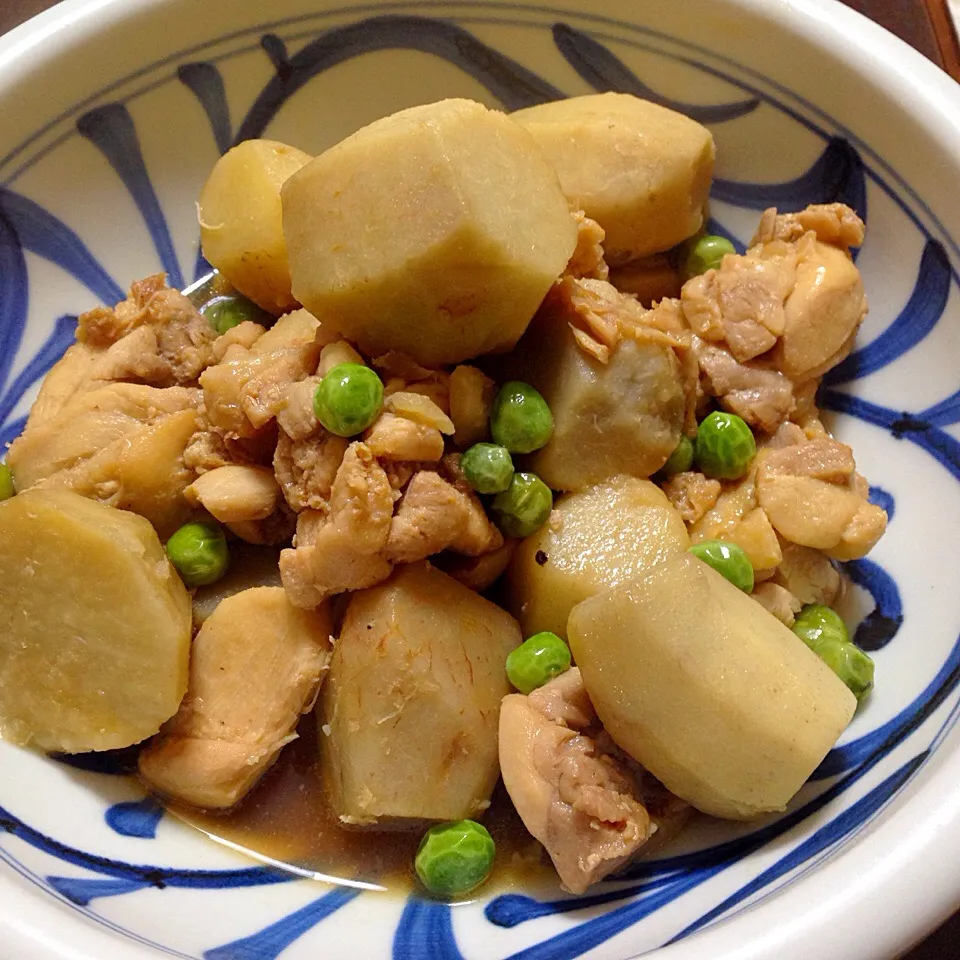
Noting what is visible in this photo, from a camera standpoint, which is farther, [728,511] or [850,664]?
[728,511]

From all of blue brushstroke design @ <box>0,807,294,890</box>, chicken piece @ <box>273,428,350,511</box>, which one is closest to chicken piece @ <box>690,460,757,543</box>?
chicken piece @ <box>273,428,350,511</box>

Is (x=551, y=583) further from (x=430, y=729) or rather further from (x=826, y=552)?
(x=826, y=552)

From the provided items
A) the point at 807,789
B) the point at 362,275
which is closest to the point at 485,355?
the point at 362,275

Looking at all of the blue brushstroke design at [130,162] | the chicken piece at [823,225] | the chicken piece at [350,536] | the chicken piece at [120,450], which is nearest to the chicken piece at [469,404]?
the chicken piece at [350,536]

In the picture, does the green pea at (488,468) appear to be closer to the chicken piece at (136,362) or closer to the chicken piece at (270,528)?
the chicken piece at (270,528)

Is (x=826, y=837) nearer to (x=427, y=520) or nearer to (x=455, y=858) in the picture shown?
(x=455, y=858)

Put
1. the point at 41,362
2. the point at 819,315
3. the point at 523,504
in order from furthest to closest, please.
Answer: the point at 41,362 < the point at 819,315 < the point at 523,504

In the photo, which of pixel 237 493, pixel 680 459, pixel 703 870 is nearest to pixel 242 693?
pixel 237 493

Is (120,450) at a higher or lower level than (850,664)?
higher

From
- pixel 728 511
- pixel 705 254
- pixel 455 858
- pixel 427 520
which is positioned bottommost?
pixel 455 858
